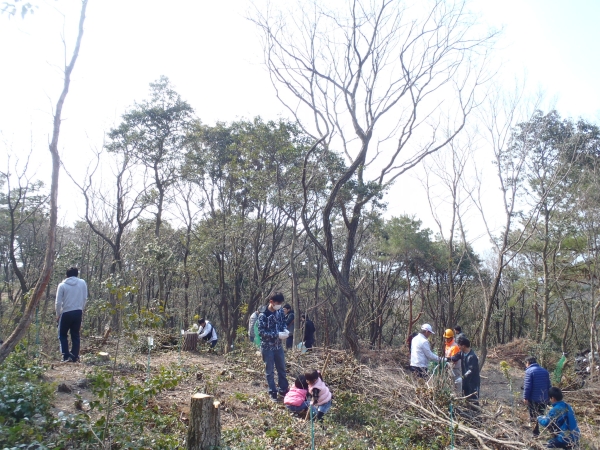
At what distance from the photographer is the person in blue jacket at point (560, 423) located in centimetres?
595

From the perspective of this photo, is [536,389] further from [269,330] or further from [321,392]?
[269,330]

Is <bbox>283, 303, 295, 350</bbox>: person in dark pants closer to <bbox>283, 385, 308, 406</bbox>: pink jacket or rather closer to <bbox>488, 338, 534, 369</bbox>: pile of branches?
<bbox>283, 385, 308, 406</bbox>: pink jacket

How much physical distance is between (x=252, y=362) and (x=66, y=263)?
11.3m

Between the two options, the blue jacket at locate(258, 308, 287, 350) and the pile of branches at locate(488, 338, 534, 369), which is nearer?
the blue jacket at locate(258, 308, 287, 350)

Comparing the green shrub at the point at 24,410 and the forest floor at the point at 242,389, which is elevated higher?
the green shrub at the point at 24,410

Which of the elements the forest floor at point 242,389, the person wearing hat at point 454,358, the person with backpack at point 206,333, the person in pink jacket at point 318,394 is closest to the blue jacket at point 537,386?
the forest floor at point 242,389

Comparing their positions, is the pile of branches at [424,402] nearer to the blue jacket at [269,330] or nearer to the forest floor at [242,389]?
the forest floor at [242,389]

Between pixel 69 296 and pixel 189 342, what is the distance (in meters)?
3.63

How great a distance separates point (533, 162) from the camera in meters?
15.8

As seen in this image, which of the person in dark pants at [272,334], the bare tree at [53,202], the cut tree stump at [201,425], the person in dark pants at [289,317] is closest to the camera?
the cut tree stump at [201,425]

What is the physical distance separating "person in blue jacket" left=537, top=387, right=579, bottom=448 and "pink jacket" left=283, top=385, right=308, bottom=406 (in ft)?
9.91

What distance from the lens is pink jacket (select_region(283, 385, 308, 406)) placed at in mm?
6719

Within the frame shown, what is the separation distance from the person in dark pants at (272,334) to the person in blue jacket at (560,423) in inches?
139

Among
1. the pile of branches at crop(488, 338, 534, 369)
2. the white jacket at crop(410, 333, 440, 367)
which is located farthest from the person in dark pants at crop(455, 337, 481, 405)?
the pile of branches at crop(488, 338, 534, 369)
